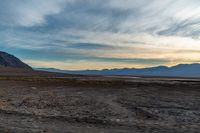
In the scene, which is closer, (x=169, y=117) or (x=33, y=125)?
(x=33, y=125)

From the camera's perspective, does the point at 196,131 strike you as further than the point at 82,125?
No

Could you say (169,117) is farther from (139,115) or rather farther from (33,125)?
(33,125)

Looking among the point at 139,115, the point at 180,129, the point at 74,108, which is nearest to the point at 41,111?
the point at 74,108

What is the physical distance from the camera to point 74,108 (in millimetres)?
22422

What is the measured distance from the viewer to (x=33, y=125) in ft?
50.3

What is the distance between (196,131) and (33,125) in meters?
8.44

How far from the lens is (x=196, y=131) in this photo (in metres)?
14.1

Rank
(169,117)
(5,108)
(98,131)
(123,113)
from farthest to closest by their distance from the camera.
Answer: (5,108) → (123,113) → (169,117) → (98,131)

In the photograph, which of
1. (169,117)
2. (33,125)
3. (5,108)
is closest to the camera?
(33,125)

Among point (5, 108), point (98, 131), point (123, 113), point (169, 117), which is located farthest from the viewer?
point (5, 108)

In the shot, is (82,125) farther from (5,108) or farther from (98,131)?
(5,108)

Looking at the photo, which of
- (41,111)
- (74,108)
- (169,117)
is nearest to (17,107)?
(41,111)

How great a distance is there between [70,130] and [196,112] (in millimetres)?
10803

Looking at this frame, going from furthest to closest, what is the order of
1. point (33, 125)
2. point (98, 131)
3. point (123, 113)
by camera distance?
point (123, 113) < point (33, 125) < point (98, 131)
